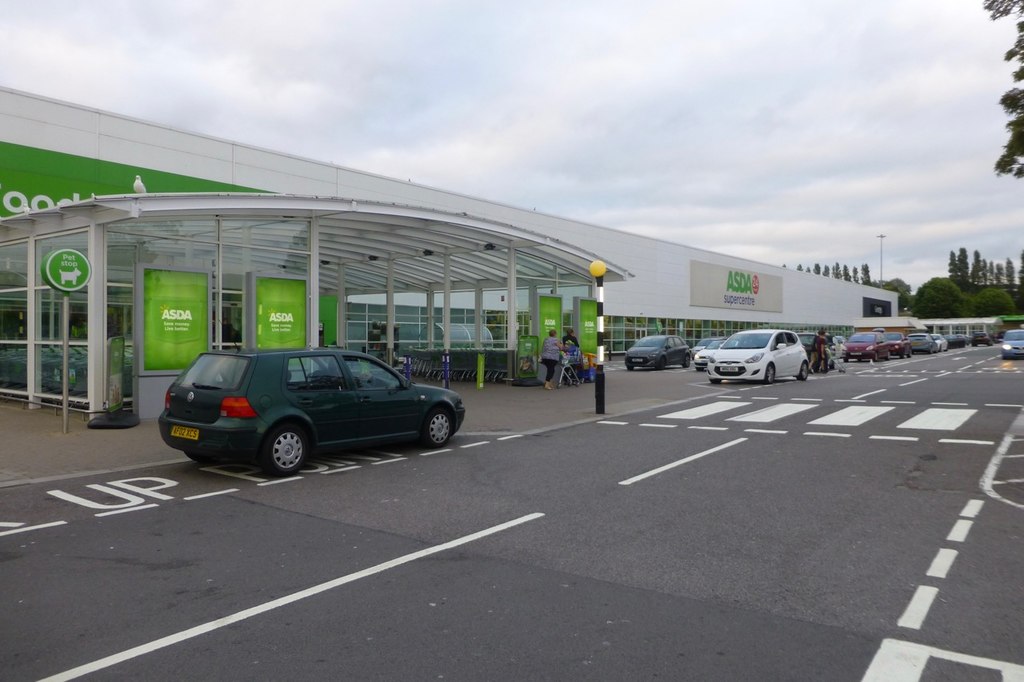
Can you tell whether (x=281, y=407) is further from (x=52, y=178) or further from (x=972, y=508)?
(x=52, y=178)

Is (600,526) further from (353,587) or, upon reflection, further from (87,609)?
(87,609)

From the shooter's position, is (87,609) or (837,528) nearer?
(87,609)

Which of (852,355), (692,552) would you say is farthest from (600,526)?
(852,355)

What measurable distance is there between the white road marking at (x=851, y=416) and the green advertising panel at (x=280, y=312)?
33.0ft

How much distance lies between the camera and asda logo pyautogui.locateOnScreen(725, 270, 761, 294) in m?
59.6

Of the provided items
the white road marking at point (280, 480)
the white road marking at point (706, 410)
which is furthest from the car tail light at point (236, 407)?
the white road marking at point (706, 410)

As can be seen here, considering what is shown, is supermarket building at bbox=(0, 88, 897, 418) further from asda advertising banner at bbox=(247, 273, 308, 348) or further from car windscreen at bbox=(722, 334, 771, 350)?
car windscreen at bbox=(722, 334, 771, 350)

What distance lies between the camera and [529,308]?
23.3m

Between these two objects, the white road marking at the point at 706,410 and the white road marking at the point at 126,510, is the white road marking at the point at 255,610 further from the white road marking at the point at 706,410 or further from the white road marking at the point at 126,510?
the white road marking at the point at 706,410

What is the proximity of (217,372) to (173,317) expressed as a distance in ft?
17.6

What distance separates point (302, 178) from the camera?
29.4 m

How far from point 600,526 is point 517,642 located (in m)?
2.41

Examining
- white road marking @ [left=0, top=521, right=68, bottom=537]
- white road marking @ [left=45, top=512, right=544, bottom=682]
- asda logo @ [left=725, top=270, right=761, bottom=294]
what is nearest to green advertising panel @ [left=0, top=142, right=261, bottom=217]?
white road marking @ [left=0, top=521, right=68, bottom=537]

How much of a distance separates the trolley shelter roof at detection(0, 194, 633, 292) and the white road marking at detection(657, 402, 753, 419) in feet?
24.7
